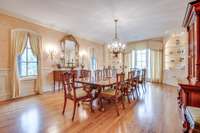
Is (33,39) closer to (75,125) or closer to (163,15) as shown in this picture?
(75,125)

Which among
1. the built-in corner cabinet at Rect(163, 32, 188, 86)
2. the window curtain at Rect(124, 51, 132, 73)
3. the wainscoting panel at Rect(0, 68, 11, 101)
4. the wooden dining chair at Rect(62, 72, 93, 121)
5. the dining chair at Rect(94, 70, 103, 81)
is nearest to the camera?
the wooden dining chair at Rect(62, 72, 93, 121)

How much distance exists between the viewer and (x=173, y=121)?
109 inches

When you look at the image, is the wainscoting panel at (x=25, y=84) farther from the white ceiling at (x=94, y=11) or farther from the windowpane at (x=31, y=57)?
the white ceiling at (x=94, y=11)

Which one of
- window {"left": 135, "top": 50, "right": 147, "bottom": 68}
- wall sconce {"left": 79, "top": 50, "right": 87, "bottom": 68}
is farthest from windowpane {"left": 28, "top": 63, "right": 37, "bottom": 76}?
window {"left": 135, "top": 50, "right": 147, "bottom": 68}

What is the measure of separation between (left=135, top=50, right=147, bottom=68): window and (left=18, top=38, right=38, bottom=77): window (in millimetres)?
6324

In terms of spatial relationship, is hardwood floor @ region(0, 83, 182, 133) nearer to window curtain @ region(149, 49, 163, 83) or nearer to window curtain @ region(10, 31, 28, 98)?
window curtain @ region(10, 31, 28, 98)

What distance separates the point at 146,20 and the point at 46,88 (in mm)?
4666

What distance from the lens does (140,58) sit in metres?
9.11

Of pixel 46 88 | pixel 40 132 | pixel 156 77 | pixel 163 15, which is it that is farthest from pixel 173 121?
pixel 156 77

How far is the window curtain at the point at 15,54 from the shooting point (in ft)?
14.3

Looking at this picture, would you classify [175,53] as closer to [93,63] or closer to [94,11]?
[93,63]

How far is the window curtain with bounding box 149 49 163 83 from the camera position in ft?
27.4

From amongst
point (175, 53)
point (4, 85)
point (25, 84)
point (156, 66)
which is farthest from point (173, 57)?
point (4, 85)

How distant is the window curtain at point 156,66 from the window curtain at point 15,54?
7.04 meters
